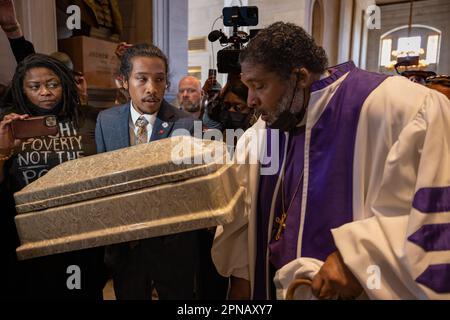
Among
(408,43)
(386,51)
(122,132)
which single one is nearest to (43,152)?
(122,132)

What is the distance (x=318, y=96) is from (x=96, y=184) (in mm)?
831

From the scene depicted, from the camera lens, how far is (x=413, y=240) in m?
0.93

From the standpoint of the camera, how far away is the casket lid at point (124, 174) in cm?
99

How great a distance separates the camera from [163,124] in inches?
66.5

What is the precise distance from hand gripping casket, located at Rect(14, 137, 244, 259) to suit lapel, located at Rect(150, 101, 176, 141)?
0.57 metres

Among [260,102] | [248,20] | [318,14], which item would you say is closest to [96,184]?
[260,102]

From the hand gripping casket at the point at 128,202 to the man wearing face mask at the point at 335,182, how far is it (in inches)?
14.1

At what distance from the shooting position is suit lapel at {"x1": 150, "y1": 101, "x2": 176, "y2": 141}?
1664 mm

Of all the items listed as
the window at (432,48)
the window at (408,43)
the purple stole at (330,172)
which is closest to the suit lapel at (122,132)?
the purple stole at (330,172)

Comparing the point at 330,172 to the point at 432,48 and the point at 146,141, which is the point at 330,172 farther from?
the point at 432,48

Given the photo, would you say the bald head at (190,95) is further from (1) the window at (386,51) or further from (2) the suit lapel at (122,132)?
(1) the window at (386,51)
